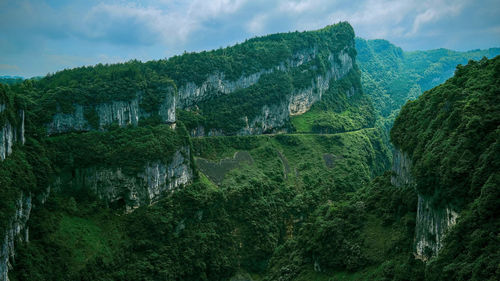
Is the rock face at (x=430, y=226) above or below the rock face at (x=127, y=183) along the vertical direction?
below

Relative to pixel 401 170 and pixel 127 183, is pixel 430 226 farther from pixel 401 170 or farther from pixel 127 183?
pixel 127 183

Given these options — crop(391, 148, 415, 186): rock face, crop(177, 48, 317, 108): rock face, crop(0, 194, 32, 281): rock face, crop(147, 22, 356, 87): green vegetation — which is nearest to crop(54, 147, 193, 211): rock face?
crop(0, 194, 32, 281): rock face

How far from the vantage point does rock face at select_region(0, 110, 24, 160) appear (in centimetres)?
5000

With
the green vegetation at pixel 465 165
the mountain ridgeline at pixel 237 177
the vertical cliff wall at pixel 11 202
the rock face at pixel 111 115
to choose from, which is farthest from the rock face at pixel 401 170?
the rock face at pixel 111 115

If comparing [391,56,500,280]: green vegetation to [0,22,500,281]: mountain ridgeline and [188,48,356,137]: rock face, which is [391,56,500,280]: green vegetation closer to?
[0,22,500,281]: mountain ridgeline

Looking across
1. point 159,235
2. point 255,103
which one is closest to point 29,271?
point 159,235

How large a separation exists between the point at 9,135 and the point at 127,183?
1961cm

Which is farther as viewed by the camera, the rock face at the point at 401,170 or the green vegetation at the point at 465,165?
the rock face at the point at 401,170

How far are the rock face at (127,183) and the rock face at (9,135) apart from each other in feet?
30.3

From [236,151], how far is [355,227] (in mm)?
48817

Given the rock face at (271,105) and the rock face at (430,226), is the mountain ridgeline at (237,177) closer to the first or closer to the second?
the rock face at (430,226)

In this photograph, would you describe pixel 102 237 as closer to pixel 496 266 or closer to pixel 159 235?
pixel 159 235

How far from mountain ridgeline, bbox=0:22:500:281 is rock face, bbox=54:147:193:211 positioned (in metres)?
0.21

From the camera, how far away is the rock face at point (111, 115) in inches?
2712
